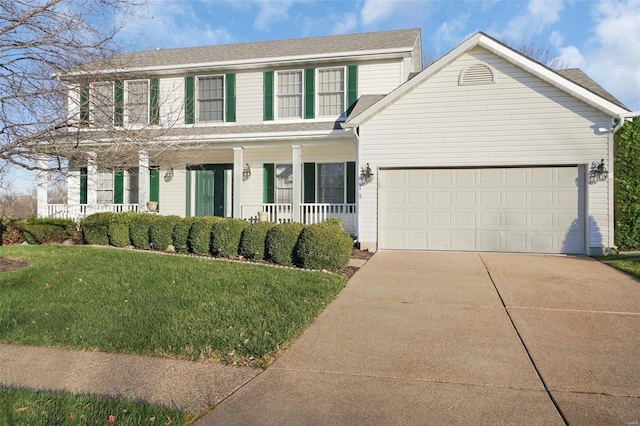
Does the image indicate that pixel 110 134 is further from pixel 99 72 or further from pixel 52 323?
pixel 52 323

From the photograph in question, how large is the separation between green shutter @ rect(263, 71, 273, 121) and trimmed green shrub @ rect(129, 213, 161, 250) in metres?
5.17

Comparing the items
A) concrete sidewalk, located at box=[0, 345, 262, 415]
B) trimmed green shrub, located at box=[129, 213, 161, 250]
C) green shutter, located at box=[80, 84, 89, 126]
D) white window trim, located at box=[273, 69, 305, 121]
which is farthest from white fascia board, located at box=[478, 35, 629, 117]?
concrete sidewalk, located at box=[0, 345, 262, 415]

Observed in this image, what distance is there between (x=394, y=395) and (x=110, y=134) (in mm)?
8433

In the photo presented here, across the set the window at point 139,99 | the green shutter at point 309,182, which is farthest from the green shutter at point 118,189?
the green shutter at point 309,182

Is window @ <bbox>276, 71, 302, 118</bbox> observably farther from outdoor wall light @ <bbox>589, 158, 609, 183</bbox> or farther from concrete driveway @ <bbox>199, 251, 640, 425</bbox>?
outdoor wall light @ <bbox>589, 158, 609, 183</bbox>

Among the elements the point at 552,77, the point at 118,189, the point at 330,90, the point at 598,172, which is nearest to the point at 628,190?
the point at 598,172

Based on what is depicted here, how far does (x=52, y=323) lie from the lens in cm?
523

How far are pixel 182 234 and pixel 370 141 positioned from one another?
18.2ft

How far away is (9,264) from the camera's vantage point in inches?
332

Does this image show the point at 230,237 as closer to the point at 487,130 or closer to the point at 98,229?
the point at 98,229

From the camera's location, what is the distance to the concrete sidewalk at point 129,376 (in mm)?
3457

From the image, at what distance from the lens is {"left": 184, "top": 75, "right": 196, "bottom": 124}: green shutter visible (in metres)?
14.5

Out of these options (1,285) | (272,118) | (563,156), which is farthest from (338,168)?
(1,285)

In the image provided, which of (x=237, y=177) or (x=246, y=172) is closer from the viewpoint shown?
(x=237, y=177)
